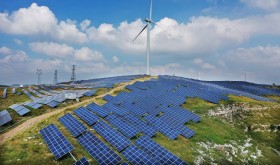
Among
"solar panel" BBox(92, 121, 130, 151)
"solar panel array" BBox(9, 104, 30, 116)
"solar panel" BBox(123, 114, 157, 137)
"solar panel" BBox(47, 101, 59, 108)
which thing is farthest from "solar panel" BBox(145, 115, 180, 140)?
"solar panel array" BBox(9, 104, 30, 116)

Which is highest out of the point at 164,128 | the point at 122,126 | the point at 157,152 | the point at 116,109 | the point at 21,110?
the point at 116,109

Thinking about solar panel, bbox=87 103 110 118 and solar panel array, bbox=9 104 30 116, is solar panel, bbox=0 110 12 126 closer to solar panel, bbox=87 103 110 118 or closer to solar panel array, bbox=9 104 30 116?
solar panel array, bbox=9 104 30 116

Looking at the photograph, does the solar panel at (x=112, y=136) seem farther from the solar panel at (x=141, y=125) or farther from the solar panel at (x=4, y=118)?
the solar panel at (x=4, y=118)

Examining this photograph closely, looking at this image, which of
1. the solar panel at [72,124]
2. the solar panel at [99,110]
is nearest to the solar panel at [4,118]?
the solar panel at [72,124]

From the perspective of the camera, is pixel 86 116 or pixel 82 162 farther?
pixel 86 116

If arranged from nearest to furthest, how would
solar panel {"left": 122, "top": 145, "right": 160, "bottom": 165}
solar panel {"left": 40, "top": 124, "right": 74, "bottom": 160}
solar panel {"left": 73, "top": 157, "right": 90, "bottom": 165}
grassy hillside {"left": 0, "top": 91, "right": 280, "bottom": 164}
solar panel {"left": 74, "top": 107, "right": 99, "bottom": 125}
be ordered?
solar panel {"left": 73, "top": 157, "right": 90, "bottom": 165} < solar panel {"left": 122, "top": 145, "right": 160, "bottom": 165} < solar panel {"left": 40, "top": 124, "right": 74, "bottom": 160} < grassy hillside {"left": 0, "top": 91, "right": 280, "bottom": 164} < solar panel {"left": 74, "top": 107, "right": 99, "bottom": 125}

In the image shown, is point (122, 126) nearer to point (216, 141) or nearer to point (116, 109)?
point (116, 109)

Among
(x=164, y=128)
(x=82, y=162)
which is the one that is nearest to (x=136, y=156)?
(x=82, y=162)
